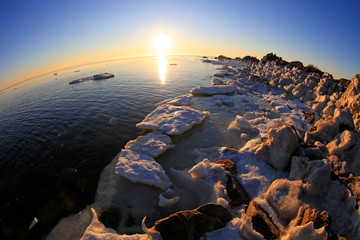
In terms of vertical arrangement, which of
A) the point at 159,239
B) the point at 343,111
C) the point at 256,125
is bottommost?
the point at 256,125

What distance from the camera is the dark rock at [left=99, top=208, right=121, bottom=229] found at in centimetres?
588

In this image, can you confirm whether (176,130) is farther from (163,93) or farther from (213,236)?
(163,93)

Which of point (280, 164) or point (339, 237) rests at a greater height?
point (339, 237)

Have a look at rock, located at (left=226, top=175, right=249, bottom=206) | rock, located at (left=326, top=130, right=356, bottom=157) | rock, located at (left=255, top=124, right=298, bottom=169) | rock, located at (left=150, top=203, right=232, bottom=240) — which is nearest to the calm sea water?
rock, located at (left=150, top=203, right=232, bottom=240)

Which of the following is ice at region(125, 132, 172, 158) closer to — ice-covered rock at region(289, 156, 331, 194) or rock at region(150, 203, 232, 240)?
rock at region(150, 203, 232, 240)

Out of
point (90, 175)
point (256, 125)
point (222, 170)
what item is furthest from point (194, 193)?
point (256, 125)

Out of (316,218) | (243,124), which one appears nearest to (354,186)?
(316,218)

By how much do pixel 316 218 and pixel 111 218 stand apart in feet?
24.3

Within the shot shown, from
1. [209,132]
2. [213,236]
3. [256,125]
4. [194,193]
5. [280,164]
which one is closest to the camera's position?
[213,236]

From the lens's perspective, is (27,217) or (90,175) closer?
(27,217)

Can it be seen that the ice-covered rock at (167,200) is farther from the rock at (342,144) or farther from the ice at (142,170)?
the rock at (342,144)

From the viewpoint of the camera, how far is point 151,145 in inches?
394

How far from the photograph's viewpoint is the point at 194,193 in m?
7.13

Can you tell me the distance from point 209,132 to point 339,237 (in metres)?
9.32
